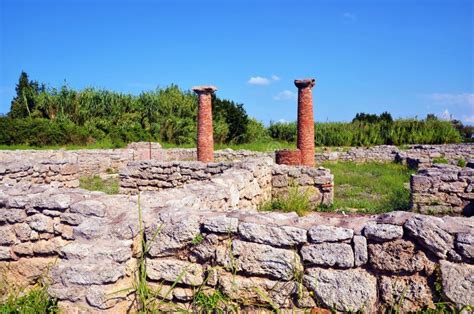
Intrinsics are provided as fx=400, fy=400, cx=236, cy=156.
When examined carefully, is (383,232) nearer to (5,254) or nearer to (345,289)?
(345,289)

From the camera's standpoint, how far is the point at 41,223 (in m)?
3.85

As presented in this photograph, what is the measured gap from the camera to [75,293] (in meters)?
3.16

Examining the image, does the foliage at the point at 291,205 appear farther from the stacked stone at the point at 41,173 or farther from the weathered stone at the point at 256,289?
the stacked stone at the point at 41,173

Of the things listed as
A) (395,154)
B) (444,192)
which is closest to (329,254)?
(444,192)

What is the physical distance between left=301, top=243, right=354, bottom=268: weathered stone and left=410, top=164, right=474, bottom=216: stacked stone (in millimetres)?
6670

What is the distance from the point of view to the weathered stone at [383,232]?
9.77ft

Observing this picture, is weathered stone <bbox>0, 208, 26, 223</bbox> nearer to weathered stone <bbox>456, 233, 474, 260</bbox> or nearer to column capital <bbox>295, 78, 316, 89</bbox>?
weathered stone <bbox>456, 233, 474, 260</bbox>

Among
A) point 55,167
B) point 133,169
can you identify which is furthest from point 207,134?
point 55,167

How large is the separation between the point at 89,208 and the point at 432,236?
291 cm

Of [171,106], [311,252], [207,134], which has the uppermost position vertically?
[171,106]

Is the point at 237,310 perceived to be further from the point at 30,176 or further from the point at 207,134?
the point at 207,134

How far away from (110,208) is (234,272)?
Answer: 4.61 feet

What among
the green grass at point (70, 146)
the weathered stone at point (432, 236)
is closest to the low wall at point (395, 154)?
the green grass at point (70, 146)

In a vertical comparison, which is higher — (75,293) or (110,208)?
(110,208)
